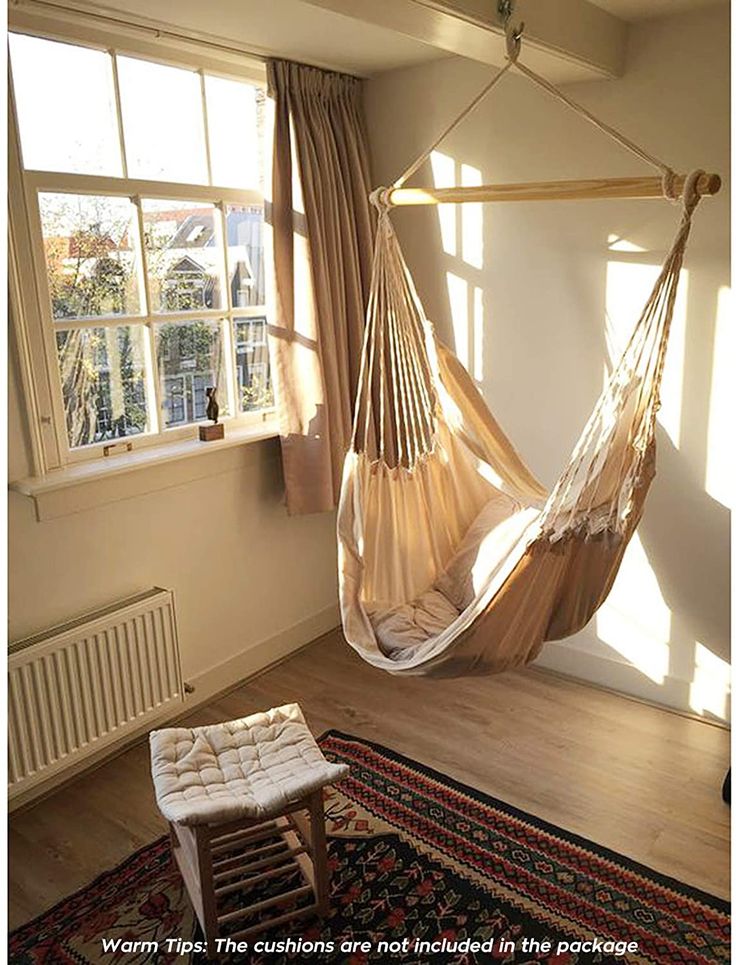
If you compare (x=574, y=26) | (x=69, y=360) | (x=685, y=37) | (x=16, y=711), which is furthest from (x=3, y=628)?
(x=685, y=37)

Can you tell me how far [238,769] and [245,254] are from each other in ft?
5.70

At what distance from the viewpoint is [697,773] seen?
94.7 inches

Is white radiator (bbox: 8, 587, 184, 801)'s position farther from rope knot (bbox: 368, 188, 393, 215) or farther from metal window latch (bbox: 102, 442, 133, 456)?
rope knot (bbox: 368, 188, 393, 215)

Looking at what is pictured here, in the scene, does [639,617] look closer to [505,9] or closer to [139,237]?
[505,9]

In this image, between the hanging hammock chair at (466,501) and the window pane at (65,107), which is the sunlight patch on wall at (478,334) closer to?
the hanging hammock chair at (466,501)

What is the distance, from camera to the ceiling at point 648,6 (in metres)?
2.20

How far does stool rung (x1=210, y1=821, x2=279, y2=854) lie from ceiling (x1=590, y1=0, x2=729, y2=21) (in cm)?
223

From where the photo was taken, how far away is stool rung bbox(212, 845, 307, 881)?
190 centimetres

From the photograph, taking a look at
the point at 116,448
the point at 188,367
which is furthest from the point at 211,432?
the point at 116,448

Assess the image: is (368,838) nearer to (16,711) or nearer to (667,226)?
(16,711)

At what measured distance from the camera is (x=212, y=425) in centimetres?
274

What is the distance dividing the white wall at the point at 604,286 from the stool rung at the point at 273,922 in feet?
4.57

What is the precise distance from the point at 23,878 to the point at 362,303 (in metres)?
2.05

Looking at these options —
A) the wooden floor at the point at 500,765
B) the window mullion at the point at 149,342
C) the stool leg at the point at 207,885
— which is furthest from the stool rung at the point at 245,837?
the window mullion at the point at 149,342
